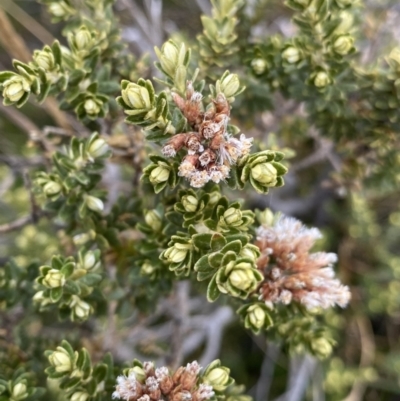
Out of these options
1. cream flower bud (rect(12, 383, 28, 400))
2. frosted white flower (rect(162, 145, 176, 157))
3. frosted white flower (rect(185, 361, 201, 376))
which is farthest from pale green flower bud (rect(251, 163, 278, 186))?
cream flower bud (rect(12, 383, 28, 400))

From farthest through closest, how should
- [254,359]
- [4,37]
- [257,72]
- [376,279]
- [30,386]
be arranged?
1. [254,359]
2. [376,279]
3. [4,37]
4. [257,72]
5. [30,386]

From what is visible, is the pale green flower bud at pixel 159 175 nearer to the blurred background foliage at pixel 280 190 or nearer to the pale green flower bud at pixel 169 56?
the pale green flower bud at pixel 169 56

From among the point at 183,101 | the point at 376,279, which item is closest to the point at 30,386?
the point at 183,101

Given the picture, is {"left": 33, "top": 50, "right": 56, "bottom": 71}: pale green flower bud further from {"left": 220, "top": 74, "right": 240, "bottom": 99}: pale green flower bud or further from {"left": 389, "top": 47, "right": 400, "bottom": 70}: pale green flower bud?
{"left": 389, "top": 47, "right": 400, "bottom": 70}: pale green flower bud

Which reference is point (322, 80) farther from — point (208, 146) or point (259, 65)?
point (208, 146)

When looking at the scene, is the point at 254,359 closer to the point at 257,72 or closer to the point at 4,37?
the point at 257,72

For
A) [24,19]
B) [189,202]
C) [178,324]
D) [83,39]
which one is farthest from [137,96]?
[24,19]

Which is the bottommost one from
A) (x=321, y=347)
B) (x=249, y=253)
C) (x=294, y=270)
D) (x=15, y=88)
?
(x=321, y=347)
